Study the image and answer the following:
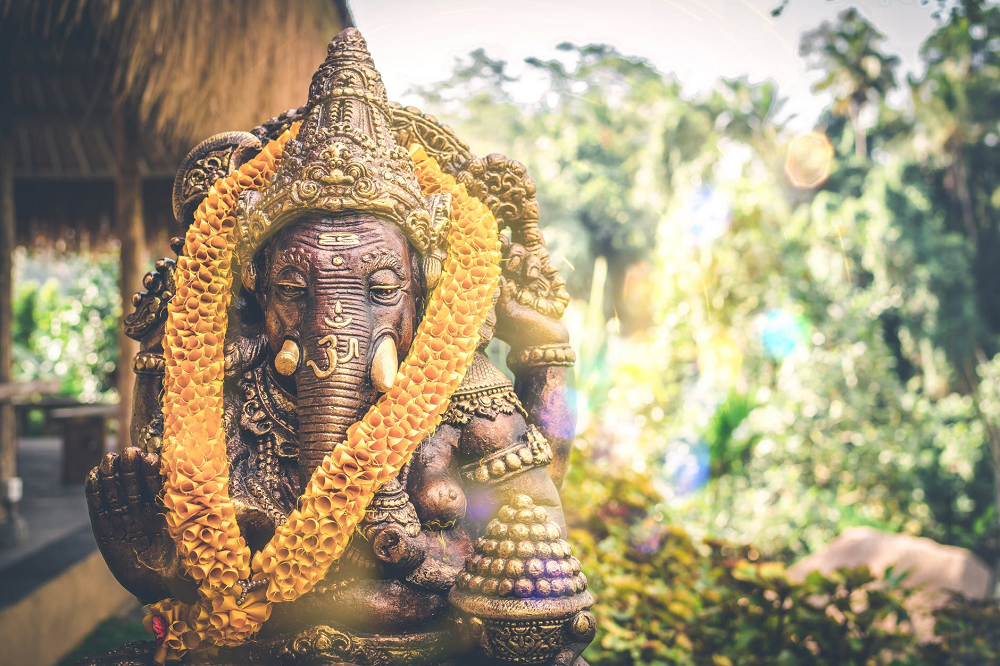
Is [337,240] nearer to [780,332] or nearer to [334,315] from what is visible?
[334,315]

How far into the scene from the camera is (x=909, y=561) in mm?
5414

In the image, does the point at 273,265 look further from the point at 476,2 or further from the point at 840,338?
the point at 840,338

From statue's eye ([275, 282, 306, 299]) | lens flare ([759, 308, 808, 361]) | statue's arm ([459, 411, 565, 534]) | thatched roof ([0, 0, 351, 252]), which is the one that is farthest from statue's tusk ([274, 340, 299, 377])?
lens flare ([759, 308, 808, 361])

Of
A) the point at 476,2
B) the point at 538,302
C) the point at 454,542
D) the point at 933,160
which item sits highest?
the point at 933,160

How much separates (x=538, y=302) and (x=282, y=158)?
861 mm

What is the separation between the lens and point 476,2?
2.46 meters

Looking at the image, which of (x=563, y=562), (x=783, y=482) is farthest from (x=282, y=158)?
(x=783, y=482)

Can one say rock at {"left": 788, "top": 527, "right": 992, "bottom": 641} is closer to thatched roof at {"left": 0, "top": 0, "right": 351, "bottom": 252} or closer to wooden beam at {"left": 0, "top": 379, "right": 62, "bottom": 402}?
thatched roof at {"left": 0, "top": 0, "right": 351, "bottom": 252}

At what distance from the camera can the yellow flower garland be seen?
1764mm

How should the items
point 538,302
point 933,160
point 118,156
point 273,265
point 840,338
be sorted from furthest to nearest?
point 933,160, point 840,338, point 118,156, point 538,302, point 273,265

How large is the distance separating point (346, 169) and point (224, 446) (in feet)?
2.60

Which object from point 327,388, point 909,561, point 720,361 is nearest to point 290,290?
point 327,388

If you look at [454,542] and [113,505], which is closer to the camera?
[113,505]

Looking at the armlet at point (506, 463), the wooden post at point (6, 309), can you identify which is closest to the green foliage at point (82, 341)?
the wooden post at point (6, 309)
